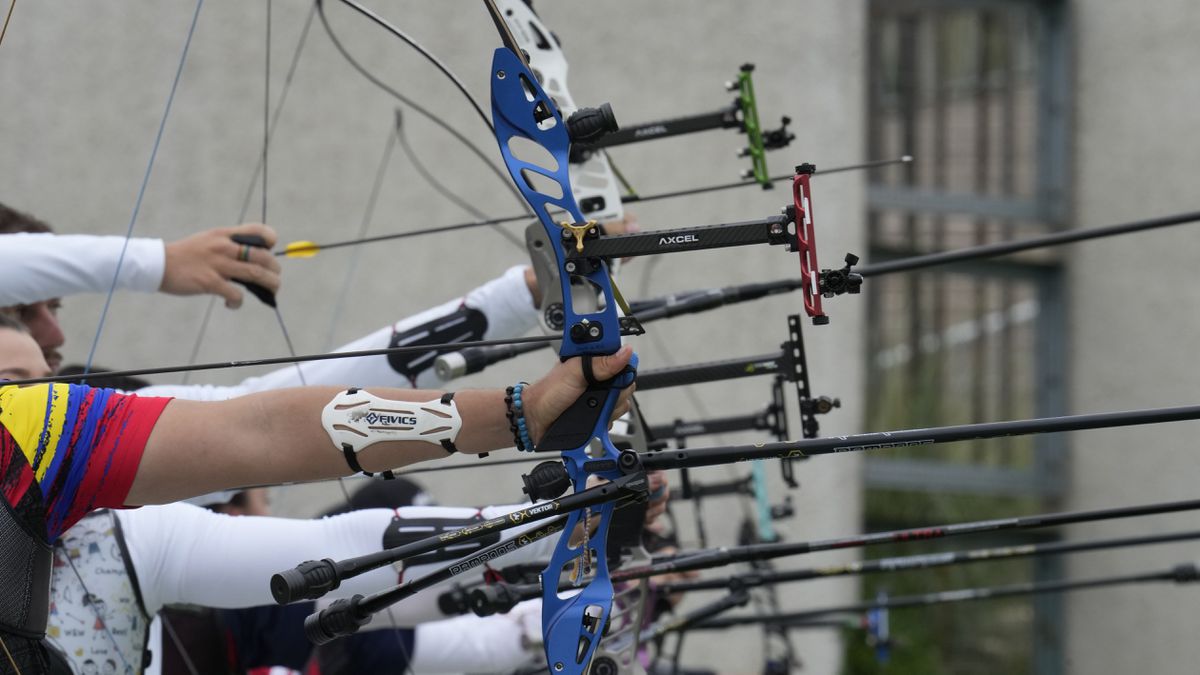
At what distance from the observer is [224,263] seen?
2.37 m

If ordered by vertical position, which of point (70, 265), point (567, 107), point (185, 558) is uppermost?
point (567, 107)

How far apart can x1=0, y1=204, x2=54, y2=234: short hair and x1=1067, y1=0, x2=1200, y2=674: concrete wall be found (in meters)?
4.70

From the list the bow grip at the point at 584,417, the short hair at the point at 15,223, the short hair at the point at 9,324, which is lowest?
the bow grip at the point at 584,417

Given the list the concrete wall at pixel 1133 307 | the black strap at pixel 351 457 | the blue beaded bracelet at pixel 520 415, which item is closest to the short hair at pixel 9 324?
the black strap at pixel 351 457

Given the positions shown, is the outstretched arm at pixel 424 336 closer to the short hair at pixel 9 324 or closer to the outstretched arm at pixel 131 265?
the outstretched arm at pixel 131 265

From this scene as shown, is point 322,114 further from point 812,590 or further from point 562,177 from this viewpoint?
point 562,177

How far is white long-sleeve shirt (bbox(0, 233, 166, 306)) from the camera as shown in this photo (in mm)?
2367

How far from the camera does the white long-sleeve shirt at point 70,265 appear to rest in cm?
237

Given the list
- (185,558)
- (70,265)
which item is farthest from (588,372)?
(70,265)

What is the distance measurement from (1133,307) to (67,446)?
17.3 ft

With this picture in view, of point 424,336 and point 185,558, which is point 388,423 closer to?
point 185,558

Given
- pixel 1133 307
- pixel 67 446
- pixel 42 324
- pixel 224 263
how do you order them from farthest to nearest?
pixel 1133 307, pixel 42 324, pixel 224 263, pixel 67 446

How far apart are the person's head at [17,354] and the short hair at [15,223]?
0.61m

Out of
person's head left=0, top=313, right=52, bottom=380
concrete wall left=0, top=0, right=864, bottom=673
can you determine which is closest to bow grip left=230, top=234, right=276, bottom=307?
person's head left=0, top=313, right=52, bottom=380
